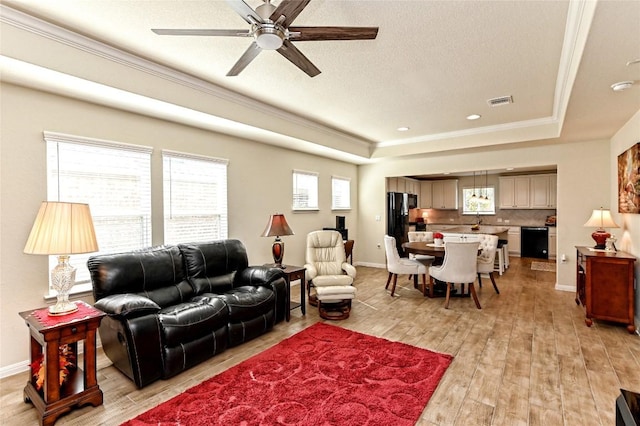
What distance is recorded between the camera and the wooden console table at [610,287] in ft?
11.3

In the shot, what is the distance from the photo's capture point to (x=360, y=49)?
2732mm

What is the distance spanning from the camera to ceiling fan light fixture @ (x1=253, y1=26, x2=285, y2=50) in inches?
73.2

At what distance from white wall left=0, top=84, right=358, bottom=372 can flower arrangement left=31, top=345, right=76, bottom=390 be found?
0.72 metres

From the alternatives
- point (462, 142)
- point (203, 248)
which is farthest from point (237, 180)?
point (462, 142)

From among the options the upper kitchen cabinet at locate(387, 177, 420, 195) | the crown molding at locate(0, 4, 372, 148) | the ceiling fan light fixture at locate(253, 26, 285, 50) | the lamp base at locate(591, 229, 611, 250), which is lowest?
the lamp base at locate(591, 229, 611, 250)

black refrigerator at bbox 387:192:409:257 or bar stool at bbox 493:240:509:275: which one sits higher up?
black refrigerator at bbox 387:192:409:257

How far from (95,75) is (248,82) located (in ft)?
4.63

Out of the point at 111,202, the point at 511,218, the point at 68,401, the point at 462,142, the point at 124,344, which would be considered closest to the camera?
the point at 68,401

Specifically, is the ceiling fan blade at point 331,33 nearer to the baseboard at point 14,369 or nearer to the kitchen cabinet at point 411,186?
the baseboard at point 14,369

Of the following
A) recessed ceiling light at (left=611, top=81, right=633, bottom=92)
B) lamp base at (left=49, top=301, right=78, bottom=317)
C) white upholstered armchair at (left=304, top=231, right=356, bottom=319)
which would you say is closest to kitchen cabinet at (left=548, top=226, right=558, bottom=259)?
recessed ceiling light at (left=611, top=81, right=633, bottom=92)

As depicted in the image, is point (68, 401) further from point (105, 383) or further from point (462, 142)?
point (462, 142)

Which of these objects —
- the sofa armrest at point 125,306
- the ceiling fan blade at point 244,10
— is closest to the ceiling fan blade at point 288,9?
the ceiling fan blade at point 244,10

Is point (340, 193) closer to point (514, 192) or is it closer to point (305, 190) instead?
point (305, 190)

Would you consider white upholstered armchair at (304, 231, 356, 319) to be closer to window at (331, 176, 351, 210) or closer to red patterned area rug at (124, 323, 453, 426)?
red patterned area rug at (124, 323, 453, 426)
